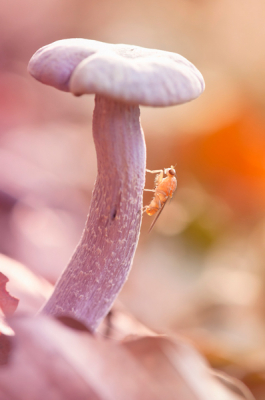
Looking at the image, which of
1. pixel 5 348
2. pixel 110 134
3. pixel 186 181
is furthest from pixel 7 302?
pixel 186 181

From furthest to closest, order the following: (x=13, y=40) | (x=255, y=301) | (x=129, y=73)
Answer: (x=13, y=40) → (x=255, y=301) → (x=129, y=73)

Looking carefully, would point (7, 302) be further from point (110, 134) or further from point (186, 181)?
point (186, 181)

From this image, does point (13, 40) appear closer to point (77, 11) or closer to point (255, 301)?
point (77, 11)

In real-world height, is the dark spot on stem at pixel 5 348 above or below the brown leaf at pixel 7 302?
above

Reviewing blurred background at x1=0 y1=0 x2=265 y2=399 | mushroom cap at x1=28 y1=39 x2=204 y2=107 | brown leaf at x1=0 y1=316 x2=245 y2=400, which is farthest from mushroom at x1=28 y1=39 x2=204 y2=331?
blurred background at x1=0 y1=0 x2=265 y2=399

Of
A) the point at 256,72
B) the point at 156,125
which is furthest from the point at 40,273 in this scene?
the point at 256,72

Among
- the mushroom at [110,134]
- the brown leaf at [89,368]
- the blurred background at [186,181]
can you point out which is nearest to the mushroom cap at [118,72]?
the mushroom at [110,134]

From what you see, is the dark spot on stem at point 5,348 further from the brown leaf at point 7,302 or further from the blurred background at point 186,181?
the blurred background at point 186,181

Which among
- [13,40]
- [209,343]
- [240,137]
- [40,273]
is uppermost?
[13,40]
